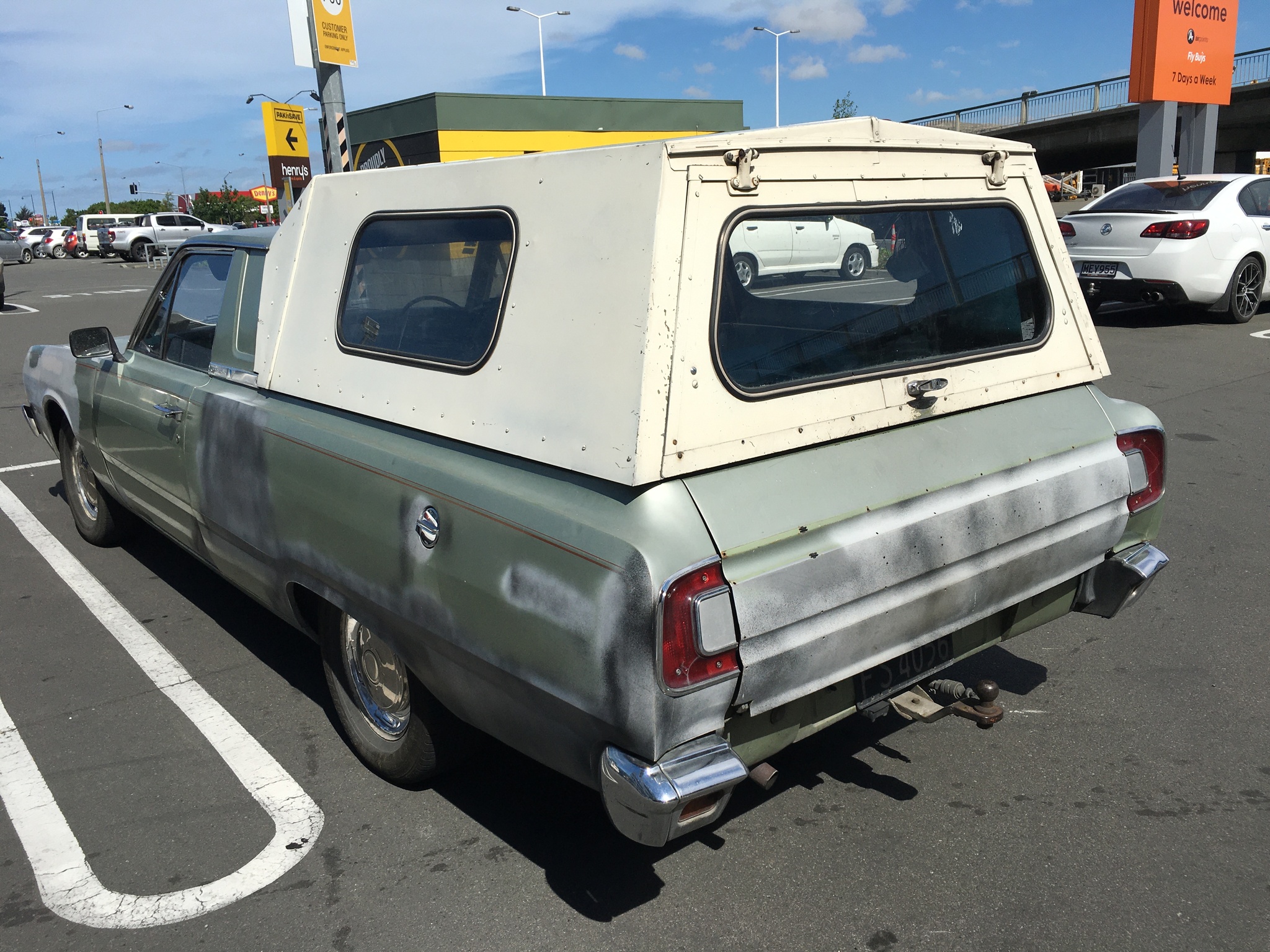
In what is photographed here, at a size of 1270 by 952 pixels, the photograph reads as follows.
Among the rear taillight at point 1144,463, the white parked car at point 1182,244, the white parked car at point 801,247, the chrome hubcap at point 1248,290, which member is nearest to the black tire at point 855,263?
the white parked car at point 801,247

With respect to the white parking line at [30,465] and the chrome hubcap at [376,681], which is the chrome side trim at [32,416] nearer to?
the white parking line at [30,465]

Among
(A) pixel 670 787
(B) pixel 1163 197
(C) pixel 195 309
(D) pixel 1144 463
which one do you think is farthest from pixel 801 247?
(B) pixel 1163 197

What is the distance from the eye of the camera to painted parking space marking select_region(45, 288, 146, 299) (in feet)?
79.1

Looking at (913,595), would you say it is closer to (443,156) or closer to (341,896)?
(341,896)

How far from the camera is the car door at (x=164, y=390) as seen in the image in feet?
12.8

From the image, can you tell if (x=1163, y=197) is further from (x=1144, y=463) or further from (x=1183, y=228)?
(x=1144, y=463)

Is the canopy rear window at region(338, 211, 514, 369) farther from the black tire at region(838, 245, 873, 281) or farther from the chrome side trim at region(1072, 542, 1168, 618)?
the chrome side trim at region(1072, 542, 1168, 618)

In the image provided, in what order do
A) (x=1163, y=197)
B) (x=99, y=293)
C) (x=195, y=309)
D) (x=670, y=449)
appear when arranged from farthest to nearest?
(x=99, y=293)
(x=1163, y=197)
(x=195, y=309)
(x=670, y=449)

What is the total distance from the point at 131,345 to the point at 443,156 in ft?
78.3

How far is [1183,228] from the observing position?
10820 mm

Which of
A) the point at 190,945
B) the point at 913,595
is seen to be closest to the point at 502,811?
the point at 190,945

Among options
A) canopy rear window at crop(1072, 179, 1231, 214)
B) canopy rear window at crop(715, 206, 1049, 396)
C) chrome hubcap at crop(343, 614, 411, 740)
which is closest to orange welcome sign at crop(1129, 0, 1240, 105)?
canopy rear window at crop(1072, 179, 1231, 214)

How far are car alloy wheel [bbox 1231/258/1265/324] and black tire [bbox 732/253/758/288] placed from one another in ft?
35.9

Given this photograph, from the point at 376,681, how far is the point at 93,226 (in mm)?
50520
